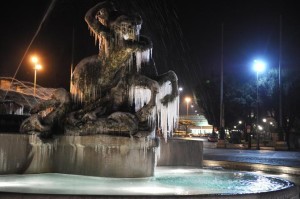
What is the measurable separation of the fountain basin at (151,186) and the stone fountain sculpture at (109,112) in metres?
0.37

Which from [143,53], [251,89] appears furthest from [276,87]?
[143,53]

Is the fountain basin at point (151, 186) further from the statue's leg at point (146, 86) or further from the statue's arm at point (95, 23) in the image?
the statue's arm at point (95, 23)

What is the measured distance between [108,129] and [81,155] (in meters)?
0.84

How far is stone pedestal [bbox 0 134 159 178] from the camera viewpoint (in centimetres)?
965

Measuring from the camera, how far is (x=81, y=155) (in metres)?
9.88

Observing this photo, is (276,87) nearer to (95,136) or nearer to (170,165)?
(170,165)

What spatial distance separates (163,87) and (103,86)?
59.5 inches

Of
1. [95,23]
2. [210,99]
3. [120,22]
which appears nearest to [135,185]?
[120,22]

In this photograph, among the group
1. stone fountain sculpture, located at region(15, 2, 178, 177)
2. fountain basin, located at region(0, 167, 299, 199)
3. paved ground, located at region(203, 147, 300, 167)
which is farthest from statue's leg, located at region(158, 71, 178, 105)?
paved ground, located at region(203, 147, 300, 167)

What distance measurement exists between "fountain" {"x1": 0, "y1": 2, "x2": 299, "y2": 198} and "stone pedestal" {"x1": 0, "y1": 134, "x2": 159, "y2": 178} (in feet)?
0.07

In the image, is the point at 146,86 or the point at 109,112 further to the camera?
the point at 146,86

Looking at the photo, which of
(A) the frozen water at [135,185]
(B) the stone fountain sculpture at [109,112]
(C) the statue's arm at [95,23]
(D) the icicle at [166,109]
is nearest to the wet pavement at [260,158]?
(D) the icicle at [166,109]

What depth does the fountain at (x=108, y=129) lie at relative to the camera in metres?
9.42

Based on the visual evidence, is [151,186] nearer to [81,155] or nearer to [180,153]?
[81,155]
